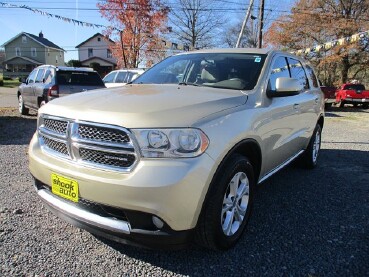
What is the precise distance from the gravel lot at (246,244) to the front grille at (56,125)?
39.9 inches

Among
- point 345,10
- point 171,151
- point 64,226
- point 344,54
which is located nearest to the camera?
point 171,151

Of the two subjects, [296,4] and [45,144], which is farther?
A: [296,4]

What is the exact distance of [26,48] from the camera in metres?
63.8

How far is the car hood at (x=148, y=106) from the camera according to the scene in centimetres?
254

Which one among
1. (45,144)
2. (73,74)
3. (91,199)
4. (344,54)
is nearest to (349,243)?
(91,199)

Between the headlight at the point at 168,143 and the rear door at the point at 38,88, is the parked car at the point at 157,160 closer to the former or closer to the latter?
the headlight at the point at 168,143

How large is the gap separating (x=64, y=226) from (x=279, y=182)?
9.93 ft

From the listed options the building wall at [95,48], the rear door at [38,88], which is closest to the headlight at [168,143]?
the rear door at [38,88]

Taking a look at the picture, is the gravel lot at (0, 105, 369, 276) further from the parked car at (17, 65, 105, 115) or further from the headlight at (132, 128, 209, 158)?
the parked car at (17, 65, 105, 115)

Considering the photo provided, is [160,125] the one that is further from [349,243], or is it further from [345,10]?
[345,10]

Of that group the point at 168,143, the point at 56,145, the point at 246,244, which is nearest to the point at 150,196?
the point at 168,143

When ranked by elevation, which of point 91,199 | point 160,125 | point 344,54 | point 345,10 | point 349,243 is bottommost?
point 349,243

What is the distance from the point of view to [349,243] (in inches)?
130

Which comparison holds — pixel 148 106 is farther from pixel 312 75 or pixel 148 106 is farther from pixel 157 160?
pixel 312 75
